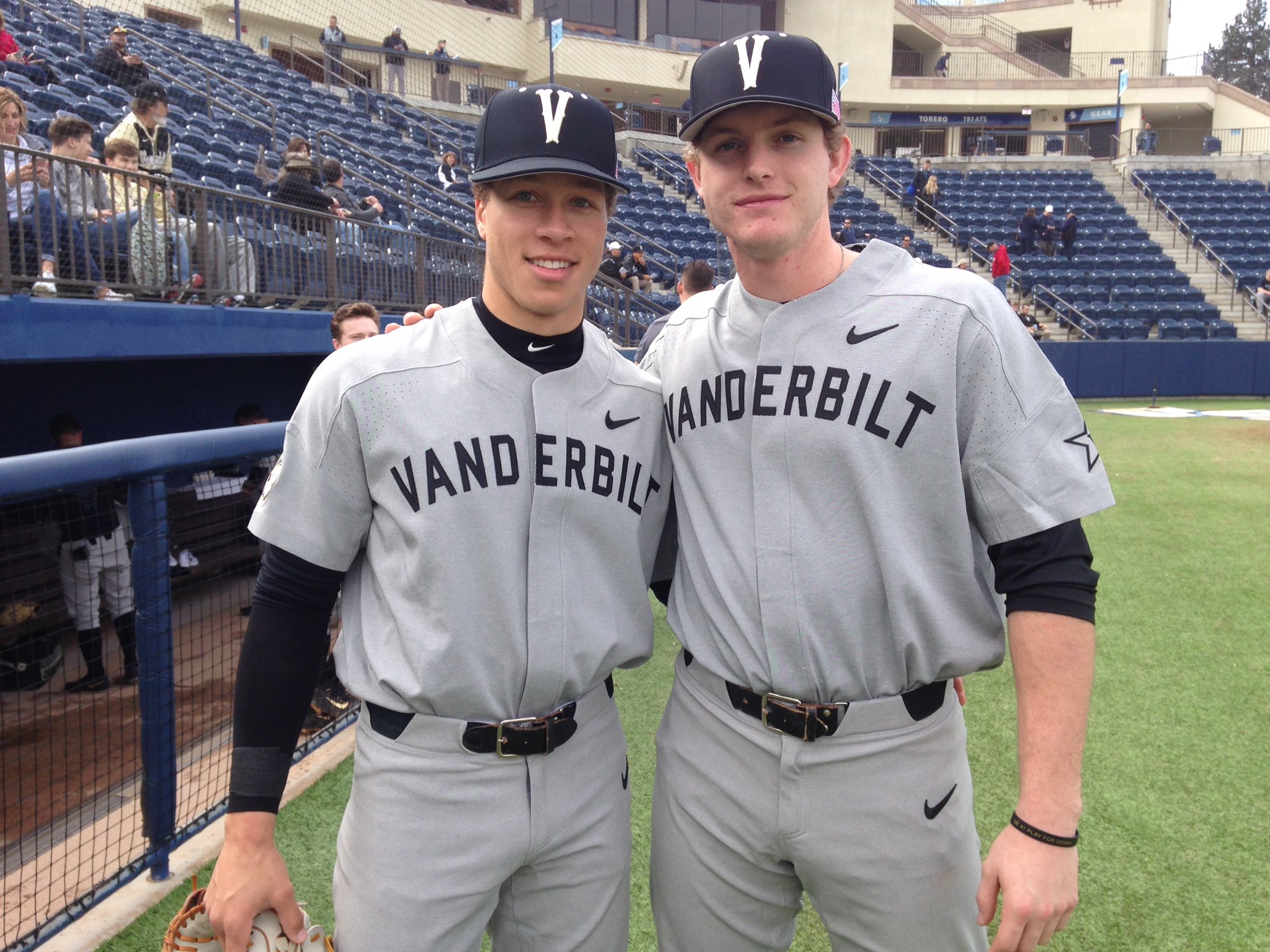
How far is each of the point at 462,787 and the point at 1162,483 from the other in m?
9.34

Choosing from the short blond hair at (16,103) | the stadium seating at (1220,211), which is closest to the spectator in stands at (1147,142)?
the stadium seating at (1220,211)

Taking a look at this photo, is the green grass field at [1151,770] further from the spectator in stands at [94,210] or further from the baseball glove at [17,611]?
the spectator in stands at [94,210]

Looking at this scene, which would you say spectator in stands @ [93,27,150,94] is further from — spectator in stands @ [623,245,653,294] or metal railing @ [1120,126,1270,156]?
metal railing @ [1120,126,1270,156]

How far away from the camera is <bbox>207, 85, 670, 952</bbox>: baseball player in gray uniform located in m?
1.63

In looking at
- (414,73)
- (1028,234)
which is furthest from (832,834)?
(414,73)

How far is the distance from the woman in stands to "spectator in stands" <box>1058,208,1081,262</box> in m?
22.8

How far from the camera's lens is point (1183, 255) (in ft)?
81.7

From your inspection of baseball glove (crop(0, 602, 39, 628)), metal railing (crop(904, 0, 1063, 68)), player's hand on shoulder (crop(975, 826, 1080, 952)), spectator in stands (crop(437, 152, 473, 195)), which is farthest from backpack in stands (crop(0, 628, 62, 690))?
metal railing (crop(904, 0, 1063, 68))

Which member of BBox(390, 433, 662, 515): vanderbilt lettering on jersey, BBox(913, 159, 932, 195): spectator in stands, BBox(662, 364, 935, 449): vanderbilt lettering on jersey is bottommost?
BBox(390, 433, 662, 515): vanderbilt lettering on jersey

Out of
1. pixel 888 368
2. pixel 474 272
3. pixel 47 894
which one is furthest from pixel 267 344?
pixel 888 368

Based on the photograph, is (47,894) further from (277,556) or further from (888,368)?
(888,368)

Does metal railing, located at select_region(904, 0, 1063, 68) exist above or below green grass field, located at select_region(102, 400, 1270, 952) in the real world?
above

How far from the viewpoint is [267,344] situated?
6.74 m

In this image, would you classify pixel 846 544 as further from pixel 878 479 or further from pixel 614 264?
pixel 614 264
